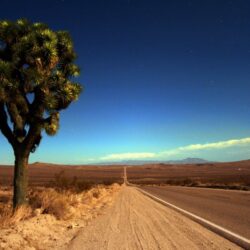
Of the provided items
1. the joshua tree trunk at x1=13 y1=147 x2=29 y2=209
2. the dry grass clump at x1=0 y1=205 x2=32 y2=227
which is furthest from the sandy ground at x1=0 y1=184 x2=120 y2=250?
the joshua tree trunk at x1=13 y1=147 x2=29 y2=209

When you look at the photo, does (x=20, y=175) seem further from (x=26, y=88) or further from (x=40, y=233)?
(x=40, y=233)

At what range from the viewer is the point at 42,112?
50.8ft

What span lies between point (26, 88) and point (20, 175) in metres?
3.64

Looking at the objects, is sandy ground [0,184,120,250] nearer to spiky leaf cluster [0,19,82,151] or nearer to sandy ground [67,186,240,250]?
sandy ground [67,186,240,250]

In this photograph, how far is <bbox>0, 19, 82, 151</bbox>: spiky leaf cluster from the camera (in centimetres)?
1494

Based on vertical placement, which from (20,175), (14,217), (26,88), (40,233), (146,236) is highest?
(26,88)

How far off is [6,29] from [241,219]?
12.4m

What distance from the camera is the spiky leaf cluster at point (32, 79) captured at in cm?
1494

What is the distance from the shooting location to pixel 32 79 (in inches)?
590

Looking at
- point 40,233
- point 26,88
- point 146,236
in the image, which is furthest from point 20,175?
point 146,236

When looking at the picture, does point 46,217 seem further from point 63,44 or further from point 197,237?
point 63,44

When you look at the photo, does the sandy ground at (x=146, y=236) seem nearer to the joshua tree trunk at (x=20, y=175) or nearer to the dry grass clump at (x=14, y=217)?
the dry grass clump at (x=14, y=217)

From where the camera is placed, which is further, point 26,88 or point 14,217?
point 26,88

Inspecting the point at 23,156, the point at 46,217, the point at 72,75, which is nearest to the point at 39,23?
the point at 72,75
